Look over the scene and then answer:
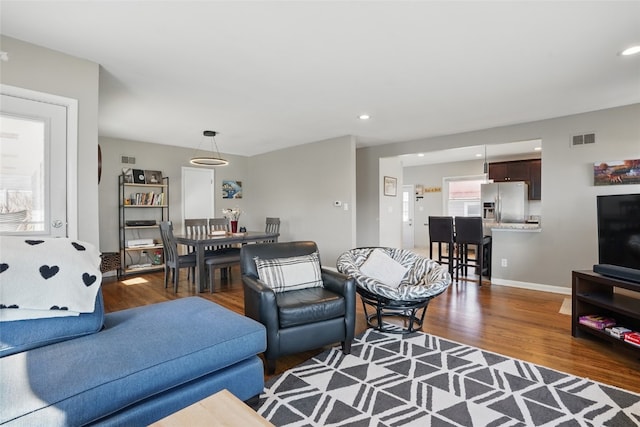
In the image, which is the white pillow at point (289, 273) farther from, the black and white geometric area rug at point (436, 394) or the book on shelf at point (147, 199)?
the book on shelf at point (147, 199)

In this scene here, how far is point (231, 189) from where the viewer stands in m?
7.27

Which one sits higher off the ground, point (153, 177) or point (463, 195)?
point (153, 177)

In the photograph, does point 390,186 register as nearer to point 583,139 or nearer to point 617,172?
point 583,139

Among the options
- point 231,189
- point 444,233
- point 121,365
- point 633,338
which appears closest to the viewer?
point 121,365

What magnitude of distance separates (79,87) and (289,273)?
2.33 metres

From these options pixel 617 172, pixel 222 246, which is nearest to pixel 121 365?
pixel 222 246

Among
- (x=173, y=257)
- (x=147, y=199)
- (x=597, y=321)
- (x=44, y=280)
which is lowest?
(x=597, y=321)

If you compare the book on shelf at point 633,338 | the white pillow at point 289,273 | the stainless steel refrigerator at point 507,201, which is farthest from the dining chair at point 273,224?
the book on shelf at point 633,338

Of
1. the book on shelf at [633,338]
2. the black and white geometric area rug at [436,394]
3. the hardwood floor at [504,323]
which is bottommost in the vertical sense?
the black and white geometric area rug at [436,394]

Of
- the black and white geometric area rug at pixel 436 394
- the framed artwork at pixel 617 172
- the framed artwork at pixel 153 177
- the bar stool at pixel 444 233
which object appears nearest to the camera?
the black and white geometric area rug at pixel 436 394

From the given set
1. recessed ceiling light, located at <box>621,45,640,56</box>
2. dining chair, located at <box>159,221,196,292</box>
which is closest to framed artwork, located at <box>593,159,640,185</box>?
recessed ceiling light, located at <box>621,45,640,56</box>

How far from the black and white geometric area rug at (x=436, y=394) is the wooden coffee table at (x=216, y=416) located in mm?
662

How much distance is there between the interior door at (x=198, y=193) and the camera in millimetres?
6516

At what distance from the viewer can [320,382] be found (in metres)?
2.09
